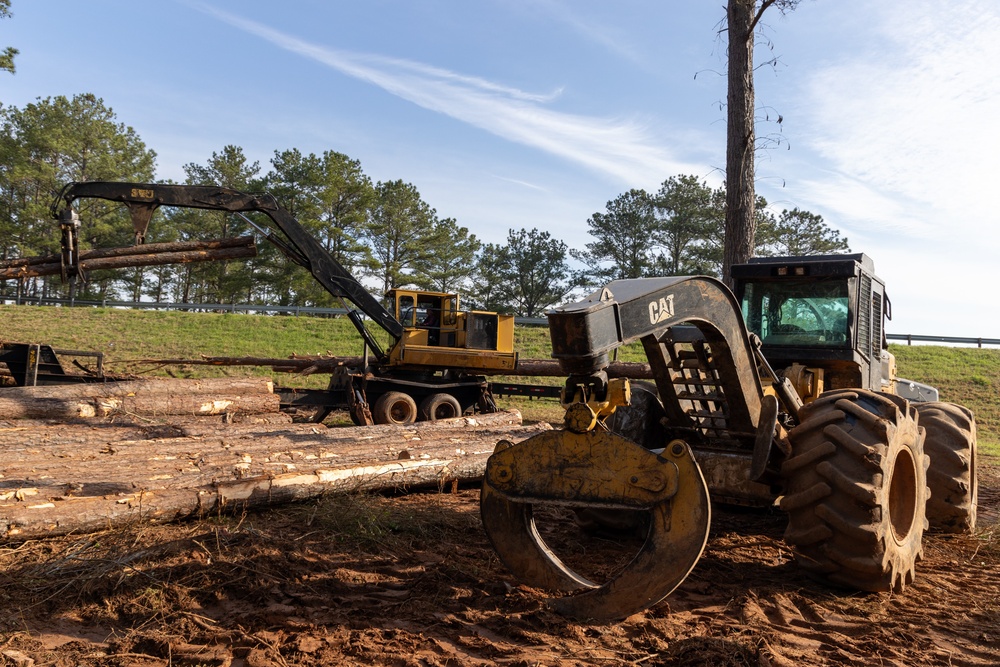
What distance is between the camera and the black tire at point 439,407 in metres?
14.3

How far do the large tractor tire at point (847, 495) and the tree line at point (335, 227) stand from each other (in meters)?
32.4

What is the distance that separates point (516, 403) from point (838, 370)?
540 inches

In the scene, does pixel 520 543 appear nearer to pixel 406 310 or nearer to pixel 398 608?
pixel 398 608

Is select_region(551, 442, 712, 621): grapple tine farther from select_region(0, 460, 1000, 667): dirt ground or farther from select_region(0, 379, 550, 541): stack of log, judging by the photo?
select_region(0, 379, 550, 541): stack of log

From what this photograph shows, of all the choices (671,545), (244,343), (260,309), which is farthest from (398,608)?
(260,309)

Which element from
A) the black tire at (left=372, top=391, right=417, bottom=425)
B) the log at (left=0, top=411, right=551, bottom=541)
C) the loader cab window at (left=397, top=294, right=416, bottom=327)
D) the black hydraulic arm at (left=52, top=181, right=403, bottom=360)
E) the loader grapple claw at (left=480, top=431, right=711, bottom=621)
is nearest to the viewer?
the loader grapple claw at (left=480, top=431, right=711, bottom=621)

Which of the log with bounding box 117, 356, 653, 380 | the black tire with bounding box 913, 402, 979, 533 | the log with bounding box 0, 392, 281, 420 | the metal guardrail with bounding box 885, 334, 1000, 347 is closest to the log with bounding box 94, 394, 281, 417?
the log with bounding box 0, 392, 281, 420

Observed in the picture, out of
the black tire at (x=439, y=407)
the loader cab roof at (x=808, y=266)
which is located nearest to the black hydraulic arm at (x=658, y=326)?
the loader cab roof at (x=808, y=266)

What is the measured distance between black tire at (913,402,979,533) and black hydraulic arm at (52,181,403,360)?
9896 mm

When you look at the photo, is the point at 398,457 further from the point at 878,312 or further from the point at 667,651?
the point at 878,312

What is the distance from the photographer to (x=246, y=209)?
13.5 meters

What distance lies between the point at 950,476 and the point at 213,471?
22.3 feet

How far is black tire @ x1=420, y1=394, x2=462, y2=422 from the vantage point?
14.3m

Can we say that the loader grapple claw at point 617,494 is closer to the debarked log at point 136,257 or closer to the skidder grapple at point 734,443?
the skidder grapple at point 734,443
